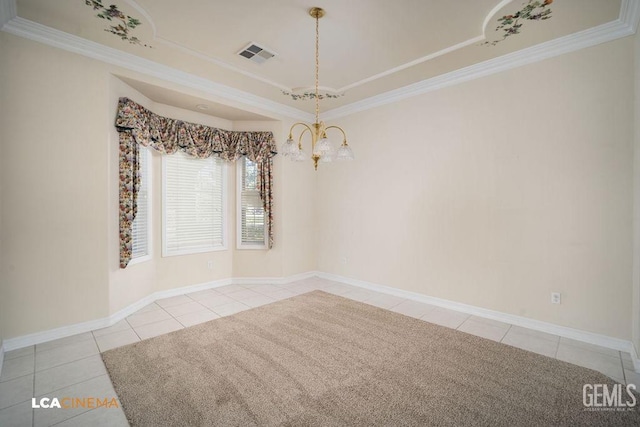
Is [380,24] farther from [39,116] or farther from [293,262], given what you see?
[293,262]

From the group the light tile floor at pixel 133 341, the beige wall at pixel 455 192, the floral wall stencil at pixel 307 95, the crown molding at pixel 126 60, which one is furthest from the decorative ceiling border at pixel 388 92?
the light tile floor at pixel 133 341

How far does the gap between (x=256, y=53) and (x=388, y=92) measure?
2.09m

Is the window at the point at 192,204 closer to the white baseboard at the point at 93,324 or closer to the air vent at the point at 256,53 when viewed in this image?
the white baseboard at the point at 93,324

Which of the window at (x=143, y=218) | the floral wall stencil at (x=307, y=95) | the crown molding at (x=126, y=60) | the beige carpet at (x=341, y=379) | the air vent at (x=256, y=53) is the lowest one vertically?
the beige carpet at (x=341, y=379)

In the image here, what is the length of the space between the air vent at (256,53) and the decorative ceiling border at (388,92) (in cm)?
92

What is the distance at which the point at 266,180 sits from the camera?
488 centimetres

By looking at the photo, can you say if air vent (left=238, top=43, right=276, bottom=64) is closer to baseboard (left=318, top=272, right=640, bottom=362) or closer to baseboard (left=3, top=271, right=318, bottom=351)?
baseboard (left=3, top=271, right=318, bottom=351)

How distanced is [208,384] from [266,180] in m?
3.29

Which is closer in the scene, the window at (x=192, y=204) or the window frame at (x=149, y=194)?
the window frame at (x=149, y=194)

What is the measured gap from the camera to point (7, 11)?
2.44 m

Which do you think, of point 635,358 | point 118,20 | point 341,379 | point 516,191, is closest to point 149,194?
point 118,20

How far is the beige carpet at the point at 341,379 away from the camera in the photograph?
1860 mm

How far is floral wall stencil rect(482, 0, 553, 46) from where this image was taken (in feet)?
8.04

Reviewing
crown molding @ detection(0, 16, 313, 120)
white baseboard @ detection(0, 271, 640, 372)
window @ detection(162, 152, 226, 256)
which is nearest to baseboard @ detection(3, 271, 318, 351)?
white baseboard @ detection(0, 271, 640, 372)
